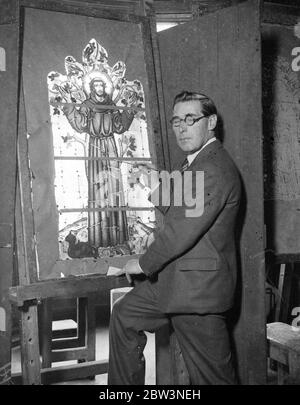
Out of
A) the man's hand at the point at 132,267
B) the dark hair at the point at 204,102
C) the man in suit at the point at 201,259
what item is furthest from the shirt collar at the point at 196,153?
the man's hand at the point at 132,267

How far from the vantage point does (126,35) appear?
2.29m

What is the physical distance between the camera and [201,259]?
188cm

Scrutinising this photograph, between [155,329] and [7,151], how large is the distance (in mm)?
1013

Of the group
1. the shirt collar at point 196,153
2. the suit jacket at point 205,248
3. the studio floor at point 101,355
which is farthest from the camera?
the studio floor at point 101,355

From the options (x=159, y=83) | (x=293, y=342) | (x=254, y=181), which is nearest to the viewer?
(x=254, y=181)

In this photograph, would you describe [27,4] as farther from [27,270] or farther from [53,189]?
[27,270]

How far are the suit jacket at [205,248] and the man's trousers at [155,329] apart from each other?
8cm

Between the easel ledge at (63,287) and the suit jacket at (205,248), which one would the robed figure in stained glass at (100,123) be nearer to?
the easel ledge at (63,287)

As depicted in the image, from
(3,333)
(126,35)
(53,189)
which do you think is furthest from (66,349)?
(126,35)

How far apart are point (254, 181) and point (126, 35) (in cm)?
93

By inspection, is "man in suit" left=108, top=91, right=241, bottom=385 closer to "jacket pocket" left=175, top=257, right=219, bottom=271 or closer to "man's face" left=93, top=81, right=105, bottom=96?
"jacket pocket" left=175, top=257, right=219, bottom=271

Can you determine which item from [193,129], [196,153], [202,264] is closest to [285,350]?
[202,264]

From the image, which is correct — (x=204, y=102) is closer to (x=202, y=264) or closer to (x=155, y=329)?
(x=202, y=264)

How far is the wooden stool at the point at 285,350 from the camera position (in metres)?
2.18
